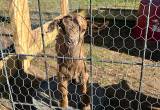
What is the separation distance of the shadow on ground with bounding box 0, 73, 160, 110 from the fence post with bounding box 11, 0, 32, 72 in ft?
1.43

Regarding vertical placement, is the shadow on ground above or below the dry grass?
below

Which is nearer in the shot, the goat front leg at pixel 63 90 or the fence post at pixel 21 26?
the goat front leg at pixel 63 90

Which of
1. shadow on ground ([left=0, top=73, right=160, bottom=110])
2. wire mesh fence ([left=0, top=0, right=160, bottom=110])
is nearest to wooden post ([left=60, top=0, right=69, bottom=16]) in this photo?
wire mesh fence ([left=0, top=0, right=160, bottom=110])

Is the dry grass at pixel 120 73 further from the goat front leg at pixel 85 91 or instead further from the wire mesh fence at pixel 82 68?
the goat front leg at pixel 85 91

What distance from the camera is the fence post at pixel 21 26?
3.54m

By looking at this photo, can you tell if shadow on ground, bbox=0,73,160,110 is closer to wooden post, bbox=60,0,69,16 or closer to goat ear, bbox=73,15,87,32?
goat ear, bbox=73,15,87,32

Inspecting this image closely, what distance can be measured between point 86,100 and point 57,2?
295cm

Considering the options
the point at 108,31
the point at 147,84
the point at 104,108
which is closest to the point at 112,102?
the point at 104,108

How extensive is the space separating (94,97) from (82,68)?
1.19ft

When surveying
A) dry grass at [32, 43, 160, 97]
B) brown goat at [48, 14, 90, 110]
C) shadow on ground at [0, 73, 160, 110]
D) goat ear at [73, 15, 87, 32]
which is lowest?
shadow on ground at [0, 73, 160, 110]

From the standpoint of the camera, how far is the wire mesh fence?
2723mm

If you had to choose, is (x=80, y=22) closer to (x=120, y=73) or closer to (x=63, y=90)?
(x=63, y=90)

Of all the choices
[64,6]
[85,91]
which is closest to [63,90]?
[85,91]

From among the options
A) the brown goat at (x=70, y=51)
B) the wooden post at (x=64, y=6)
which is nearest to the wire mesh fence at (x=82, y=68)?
the brown goat at (x=70, y=51)
